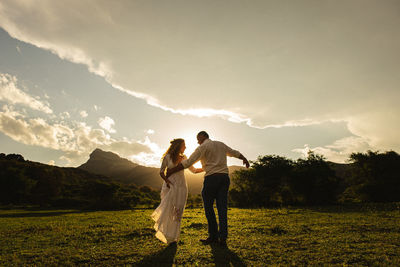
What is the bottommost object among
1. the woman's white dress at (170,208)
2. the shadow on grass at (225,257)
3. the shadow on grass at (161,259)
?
the shadow on grass at (161,259)

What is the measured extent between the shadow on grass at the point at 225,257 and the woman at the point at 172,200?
4.83 feet

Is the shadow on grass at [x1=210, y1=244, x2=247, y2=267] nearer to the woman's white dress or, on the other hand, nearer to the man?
the man

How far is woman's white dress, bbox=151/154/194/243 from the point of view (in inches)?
275

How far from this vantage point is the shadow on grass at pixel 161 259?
511cm

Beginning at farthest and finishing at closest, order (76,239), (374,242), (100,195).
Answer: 1. (100,195)
2. (76,239)
3. (374,242)

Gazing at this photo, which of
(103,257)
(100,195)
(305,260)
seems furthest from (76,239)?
(100,195)

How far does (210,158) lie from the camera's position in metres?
6.99

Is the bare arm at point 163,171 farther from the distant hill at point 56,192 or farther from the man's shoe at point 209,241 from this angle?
the distant hill at point 56,192

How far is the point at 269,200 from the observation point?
39875 millimetres

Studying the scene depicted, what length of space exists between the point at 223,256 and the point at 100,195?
36628mm

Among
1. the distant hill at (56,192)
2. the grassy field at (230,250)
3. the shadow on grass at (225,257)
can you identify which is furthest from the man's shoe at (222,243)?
the distant hill at (56,192)

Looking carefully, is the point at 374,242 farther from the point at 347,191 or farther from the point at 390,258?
the point at 347,191

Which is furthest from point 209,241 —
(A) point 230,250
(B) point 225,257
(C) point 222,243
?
(B) point 225,257

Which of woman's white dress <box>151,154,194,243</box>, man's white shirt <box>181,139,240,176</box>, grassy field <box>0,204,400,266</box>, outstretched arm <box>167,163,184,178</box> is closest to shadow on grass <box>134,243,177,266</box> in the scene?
grassy field <box>0,204,400,266</box>
